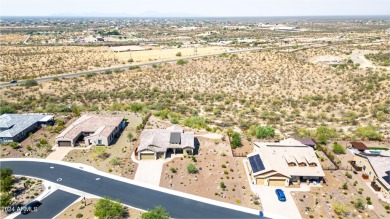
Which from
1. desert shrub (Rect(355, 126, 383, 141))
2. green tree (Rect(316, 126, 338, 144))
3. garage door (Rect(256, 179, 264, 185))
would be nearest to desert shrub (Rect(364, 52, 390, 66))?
desert shrub (Rect(355, 126, 383, 141))

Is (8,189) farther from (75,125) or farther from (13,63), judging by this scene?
(13,63)

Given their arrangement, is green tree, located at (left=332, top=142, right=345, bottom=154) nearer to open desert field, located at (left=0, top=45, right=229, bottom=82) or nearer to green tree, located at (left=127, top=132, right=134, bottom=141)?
green tree, located at (left=127, top=132, right=134, bottom=141)

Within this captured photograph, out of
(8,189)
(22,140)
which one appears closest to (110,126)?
(22,140)

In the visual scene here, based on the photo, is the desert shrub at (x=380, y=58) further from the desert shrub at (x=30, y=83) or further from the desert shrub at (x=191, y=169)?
the desert shrub at (x=30, y=83)

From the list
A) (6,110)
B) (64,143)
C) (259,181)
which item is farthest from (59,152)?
(259,181)

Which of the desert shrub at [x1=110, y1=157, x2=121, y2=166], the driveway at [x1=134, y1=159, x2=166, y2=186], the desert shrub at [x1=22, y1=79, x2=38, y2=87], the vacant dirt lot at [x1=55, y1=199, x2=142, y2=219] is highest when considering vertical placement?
the desert shrub at [x1=22, y1=79, x2=38, y2=87]

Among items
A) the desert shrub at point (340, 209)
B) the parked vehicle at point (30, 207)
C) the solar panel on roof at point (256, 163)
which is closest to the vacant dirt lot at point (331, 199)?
the desert shrub at point (340, 209)

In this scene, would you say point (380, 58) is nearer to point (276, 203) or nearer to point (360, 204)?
point (360, 204)

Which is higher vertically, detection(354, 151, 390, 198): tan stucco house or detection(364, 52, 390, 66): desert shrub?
detection(364, 52, 390, 66): desert shrub
